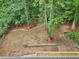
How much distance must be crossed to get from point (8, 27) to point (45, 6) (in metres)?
1.47

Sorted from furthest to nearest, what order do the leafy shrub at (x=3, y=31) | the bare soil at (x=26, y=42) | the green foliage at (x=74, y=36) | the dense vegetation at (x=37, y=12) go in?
1. the leafy shrub at (x=3, y=31)
2. the green foliage at (x=74, y=36)
3. the dense vegetation at (x=37, y=12)
4. the bare soil at (x=26, y=42)

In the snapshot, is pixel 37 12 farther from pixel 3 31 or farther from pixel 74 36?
pixel 74 36

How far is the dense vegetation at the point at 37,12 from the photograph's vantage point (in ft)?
14.1

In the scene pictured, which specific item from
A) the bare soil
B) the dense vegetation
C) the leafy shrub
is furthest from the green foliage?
the leafy shrub

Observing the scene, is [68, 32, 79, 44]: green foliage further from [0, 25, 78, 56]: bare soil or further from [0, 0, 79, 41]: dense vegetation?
[0, 0, 79, 41]: dense vegetation

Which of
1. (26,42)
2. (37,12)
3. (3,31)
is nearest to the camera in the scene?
(26,42)

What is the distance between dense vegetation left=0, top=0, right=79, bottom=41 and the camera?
169 inches

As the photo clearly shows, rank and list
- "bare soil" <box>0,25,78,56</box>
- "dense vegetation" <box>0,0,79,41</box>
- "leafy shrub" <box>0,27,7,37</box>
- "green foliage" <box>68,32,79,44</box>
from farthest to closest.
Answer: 1. "leafy shrub" <box>0,27,7,37</box>
2. "green foliage" <box>68,32,79,44</box>
3. "dense vegetation" <box>0,0,79,41</box>
4. "bare soil" <box>0,25,78,56</box>

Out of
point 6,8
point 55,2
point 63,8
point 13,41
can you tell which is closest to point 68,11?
point 63,8

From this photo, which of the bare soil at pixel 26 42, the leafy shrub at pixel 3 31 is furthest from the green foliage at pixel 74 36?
the leafy shrub at pixel 3 31

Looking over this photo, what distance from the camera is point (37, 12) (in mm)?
5406

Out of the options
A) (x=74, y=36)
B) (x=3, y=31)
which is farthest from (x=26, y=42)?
(x=74, y=36)

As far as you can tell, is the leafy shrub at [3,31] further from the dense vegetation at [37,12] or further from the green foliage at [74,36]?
the green foliage at [74,36]

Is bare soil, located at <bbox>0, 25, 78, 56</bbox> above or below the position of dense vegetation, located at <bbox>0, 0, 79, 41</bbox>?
below
